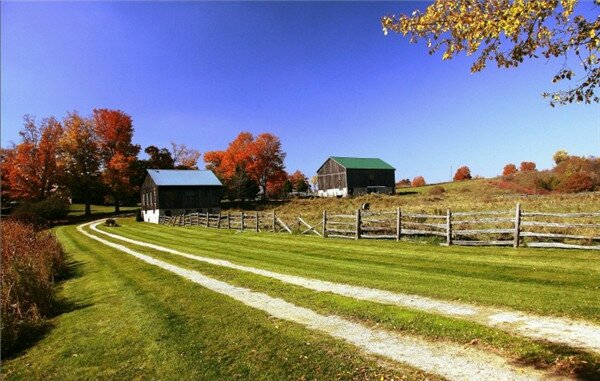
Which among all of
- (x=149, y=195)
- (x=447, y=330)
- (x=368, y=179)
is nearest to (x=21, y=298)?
(x=447, y=330)

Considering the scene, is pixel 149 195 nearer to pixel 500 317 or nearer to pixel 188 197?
pixel 188 197

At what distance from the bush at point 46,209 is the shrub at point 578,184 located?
2516 inches

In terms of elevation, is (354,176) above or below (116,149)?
A: below

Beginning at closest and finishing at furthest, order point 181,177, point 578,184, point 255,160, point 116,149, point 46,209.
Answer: point 46,209, point 578,184, point 181,177, point 116,149, point 255,160

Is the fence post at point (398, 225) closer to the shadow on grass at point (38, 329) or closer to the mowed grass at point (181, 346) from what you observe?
the mowed grass at point (181, 346)

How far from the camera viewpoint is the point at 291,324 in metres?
8.07

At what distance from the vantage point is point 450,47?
6.87 m

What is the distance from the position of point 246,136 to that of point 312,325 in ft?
233

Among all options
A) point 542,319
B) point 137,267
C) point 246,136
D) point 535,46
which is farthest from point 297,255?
point 246,136

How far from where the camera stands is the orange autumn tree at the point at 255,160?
7406 centimetres

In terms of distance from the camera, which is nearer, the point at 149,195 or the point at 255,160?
the point at 149,195

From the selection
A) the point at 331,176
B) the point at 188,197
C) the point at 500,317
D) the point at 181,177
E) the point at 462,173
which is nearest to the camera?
the point at 500,317

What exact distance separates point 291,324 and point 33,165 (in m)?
58.2

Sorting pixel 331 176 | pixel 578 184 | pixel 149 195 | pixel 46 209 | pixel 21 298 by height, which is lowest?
pixel 21 298
